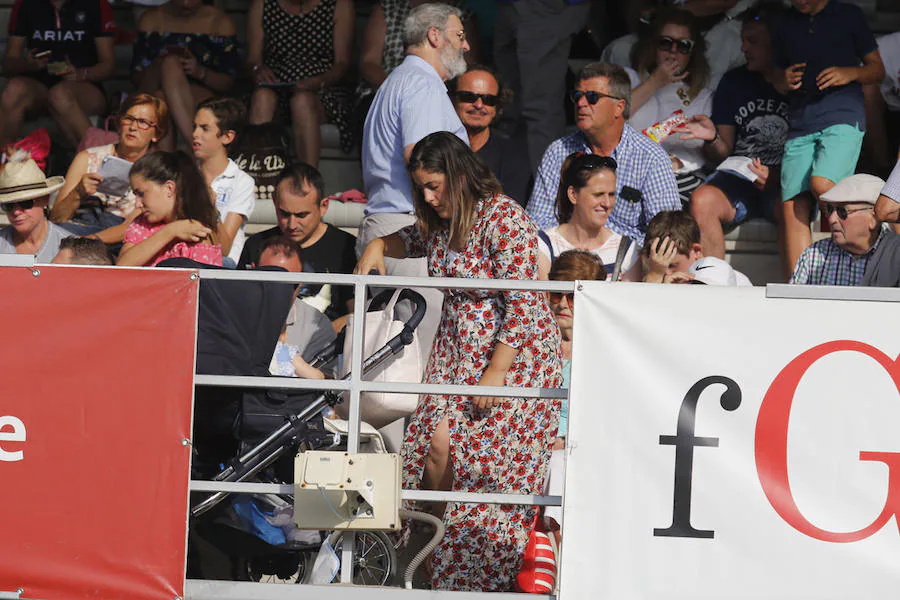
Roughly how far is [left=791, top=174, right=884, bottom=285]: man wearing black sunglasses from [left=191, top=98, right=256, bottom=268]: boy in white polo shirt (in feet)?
10.5

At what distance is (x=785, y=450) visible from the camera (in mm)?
4418

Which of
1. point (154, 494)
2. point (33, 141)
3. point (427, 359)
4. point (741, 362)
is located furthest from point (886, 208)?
point (33, 141)

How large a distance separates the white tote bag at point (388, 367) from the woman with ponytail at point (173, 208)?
131cm

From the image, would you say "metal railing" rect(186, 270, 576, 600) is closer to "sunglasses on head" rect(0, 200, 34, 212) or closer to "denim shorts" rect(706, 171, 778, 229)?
"sunglasses on head" rect(0, 200, 34, 212)

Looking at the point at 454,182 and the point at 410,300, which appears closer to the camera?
the point at 454,182

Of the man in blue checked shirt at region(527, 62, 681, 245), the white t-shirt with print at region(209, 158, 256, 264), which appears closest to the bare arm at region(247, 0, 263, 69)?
the white t-shirt with print at region(209, 158, 256, 264)

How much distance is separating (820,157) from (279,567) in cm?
377

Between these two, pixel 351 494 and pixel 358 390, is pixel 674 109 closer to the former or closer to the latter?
pixel 358 390

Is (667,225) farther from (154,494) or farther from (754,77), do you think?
(154,494)

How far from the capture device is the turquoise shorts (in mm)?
7191

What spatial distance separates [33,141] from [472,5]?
2965 mm

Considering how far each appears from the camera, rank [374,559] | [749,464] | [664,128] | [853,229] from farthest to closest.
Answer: [664,128], [853,229], [374,559], [749,464]

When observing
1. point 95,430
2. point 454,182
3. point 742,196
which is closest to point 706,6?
point 742,196

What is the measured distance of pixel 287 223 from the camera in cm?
669
